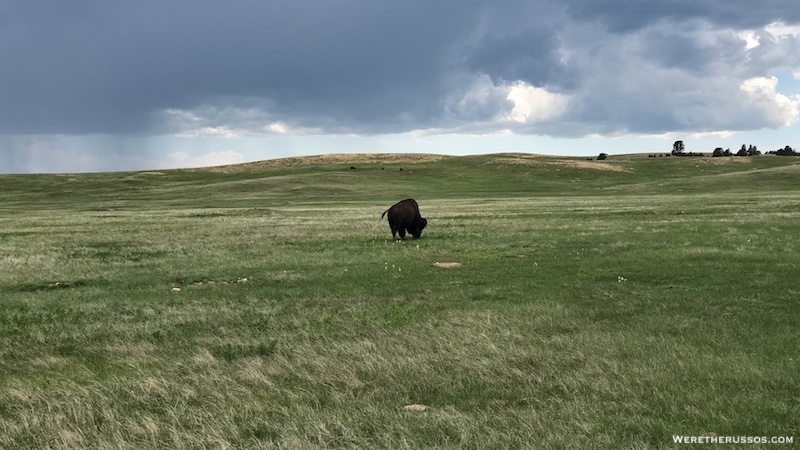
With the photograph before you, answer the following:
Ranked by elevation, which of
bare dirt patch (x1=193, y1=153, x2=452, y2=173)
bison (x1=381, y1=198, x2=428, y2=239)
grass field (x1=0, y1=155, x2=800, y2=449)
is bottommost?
grass field (x1=0, y1=155, x2=800, y2=449)

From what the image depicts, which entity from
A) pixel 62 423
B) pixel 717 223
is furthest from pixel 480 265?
pixel 717 223

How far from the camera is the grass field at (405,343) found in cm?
640

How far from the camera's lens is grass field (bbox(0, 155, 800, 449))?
640 cm

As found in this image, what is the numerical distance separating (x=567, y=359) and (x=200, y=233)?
28051mm

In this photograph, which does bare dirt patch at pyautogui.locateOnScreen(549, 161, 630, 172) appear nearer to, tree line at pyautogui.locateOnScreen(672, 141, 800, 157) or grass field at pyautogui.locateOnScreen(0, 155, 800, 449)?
tree line at pyautogui.locateOnScreen(672, 141, 800, 157)

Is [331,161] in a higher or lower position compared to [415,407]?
higher

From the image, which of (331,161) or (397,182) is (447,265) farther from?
(331,161)

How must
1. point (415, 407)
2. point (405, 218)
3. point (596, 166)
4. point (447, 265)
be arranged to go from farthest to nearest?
1. point (596, 166)
2. point (405, 218)
3. point (447, 265)
4. point (415, 407)

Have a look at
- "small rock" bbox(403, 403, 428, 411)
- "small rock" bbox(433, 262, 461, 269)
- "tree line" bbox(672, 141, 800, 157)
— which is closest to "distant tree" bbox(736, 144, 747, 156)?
"tree line" bbox(672, 141, 800, 157)

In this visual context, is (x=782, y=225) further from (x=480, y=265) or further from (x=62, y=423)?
(x=62, y=423)

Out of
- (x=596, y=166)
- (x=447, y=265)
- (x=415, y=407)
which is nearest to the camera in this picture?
(x=415, y=407)

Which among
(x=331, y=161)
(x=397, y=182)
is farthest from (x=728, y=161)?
(x=331, y=161)

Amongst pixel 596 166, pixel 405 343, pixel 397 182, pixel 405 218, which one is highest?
pixel 596 166

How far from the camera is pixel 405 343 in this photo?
32.1 ft
